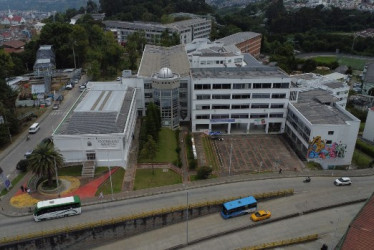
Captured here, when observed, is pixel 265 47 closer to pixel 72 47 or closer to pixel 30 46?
pixel 72 47

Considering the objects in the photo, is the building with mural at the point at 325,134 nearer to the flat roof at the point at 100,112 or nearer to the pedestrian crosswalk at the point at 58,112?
the flat roof at the point at 100,112

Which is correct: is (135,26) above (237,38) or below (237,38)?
above

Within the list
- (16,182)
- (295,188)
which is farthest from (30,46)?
(295,188)

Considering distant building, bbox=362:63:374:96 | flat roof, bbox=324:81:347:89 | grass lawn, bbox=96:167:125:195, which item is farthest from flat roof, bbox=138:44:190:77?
distant building, bbox=362:63:374:96

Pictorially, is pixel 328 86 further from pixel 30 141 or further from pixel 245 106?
pixel 30 141

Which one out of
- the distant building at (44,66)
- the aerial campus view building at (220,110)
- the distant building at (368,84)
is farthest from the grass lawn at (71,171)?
the distant building at (368,84)

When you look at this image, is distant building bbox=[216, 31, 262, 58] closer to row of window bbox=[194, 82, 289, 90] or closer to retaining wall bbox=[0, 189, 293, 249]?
row of window bbox=[194, 82, 289, 90]

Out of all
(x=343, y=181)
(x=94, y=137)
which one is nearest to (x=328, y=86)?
(x=343, y=181)
